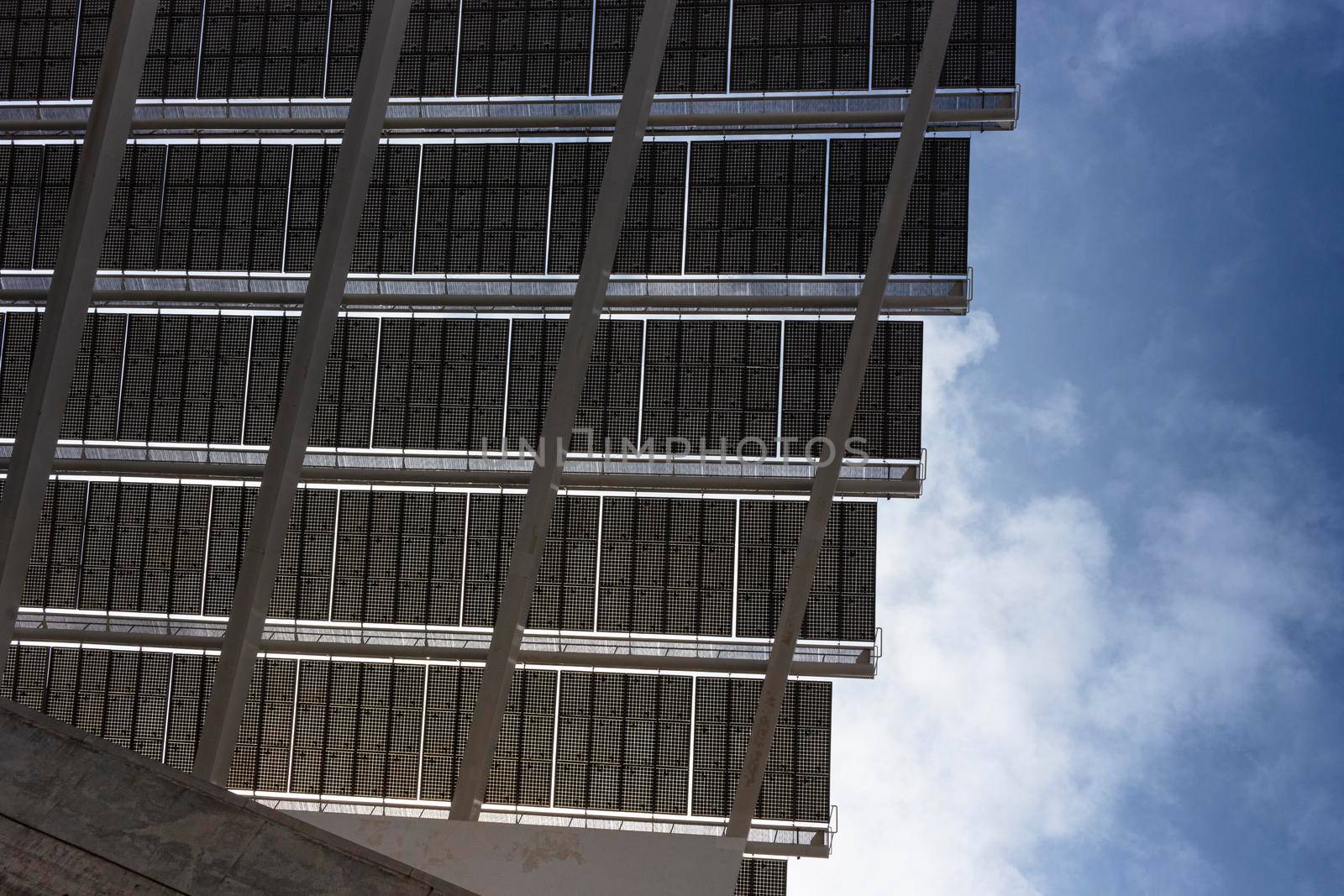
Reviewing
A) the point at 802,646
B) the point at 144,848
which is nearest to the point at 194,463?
the point at 802,646

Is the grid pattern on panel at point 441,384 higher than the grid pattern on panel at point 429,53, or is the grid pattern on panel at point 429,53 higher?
the grid pattern on panel at point 429,53

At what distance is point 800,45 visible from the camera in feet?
51.4

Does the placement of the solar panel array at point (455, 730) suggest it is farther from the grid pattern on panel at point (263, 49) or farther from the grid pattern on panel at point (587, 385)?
the grid pattern on panel at point (263, 49)

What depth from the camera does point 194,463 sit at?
53.8 ft

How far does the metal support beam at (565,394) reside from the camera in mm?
13133

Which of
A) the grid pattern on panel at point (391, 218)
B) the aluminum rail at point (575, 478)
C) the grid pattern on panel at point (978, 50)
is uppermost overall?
the grid pattern on panel at point (978, 50)

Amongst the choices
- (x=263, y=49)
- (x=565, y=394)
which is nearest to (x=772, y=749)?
(x=565, y=394)

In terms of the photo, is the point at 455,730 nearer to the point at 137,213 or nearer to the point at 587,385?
the point at 587,385

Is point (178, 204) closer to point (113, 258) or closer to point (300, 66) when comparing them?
point (113, 258)

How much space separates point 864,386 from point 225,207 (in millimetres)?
8408

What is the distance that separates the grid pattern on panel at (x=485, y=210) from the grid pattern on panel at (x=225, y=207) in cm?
195

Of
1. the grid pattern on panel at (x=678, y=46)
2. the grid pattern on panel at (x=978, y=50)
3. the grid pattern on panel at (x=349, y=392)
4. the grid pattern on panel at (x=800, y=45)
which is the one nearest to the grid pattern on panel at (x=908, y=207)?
the grid pattern on panel at (x=978, y=50)

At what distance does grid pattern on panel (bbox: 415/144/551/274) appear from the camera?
15.9 meters

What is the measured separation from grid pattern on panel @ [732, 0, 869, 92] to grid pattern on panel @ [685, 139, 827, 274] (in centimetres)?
74
